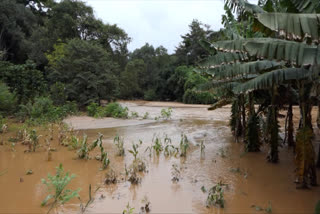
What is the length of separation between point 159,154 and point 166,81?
2920 centimetres

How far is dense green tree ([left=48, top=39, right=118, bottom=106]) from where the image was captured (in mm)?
18328

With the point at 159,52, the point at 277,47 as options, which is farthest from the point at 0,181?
the point at 159,52

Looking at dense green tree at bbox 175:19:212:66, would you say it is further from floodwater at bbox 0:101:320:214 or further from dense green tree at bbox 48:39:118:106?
floodwater at bbox 0:101:320:214

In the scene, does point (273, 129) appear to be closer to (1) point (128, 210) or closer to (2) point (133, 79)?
(1) point (128, 210)

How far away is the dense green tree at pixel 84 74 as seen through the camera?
18328 mm

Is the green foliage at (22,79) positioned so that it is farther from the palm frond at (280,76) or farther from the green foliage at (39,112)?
the palm frond at (280,76)

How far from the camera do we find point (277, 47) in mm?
3723

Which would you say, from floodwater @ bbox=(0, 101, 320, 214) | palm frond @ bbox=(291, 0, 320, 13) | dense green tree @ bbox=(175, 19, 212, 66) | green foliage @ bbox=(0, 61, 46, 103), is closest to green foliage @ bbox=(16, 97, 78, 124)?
green foliage @ bbox=(0, 61, 46, 103)

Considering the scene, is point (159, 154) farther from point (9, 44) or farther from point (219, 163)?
point (9, 44)

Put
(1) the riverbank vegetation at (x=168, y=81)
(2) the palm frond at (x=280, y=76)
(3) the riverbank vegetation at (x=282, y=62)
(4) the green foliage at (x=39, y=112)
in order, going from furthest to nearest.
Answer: (4) the green foliage at (x=39, y=112)
(2) the palm frond at (x=280, y=76)
(1) the riverbank vegetation at (x=168, y=81)
(3) the riverbank vegetation at (x=282, y=62)

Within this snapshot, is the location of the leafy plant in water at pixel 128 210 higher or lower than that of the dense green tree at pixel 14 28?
lower

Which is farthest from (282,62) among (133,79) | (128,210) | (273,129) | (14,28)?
(133,79)

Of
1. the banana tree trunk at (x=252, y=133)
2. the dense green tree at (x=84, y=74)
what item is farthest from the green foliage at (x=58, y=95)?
the banana tree trunk at (x=252, y=133)

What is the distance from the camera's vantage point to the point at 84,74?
60.7 feet
